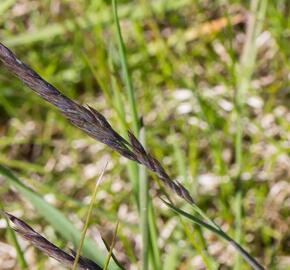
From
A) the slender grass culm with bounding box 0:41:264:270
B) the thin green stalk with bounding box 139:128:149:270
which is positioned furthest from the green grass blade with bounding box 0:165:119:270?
the slender grass culm with bounding box 0:41:264:270

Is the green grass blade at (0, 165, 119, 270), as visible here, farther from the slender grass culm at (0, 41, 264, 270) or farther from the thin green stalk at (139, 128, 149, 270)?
the slender grass culm at (0, 41, 264, 270)

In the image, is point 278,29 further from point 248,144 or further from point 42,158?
point 42,158

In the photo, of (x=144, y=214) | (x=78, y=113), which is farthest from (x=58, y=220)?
(x=78, y=113)

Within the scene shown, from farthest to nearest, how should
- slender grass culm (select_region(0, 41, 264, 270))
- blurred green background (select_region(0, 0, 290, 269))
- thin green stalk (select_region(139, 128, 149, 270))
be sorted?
blurred green background (select_region(0, 0, 290, 269)) < thin green stalk (select_region(139, 128, 149, 270)) < slender grass culm (select_region(0, 41, 264, 270))

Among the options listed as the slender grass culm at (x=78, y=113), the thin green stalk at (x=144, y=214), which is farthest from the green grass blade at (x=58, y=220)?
the slender grass culm at (x=78, y=113)

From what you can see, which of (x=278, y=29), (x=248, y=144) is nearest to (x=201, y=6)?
(x=278, y=29)

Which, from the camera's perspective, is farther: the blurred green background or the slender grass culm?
the blurred green background
